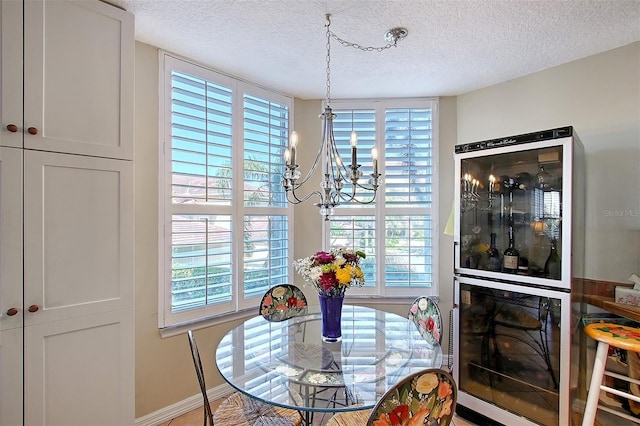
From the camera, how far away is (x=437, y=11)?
70.2 inches

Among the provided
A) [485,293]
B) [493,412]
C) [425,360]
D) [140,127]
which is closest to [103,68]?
[140,127]

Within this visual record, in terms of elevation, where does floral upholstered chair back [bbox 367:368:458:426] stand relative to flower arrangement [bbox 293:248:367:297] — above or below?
below

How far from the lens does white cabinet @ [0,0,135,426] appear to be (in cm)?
143

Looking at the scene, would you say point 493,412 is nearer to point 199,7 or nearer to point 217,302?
point 217,302

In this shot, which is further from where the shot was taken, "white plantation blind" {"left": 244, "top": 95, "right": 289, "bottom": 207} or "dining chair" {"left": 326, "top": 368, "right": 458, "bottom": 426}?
"white plantation blind" {"left": 244, "top": 95, "right": 289, "bottom": 207}

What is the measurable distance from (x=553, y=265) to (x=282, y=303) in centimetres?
179

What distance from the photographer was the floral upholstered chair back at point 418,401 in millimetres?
1077

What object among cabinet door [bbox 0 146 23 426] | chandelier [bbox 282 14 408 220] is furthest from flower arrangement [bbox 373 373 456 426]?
cabinet door [bbox 0 146 23 426]

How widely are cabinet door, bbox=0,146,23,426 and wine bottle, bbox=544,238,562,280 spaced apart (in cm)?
270

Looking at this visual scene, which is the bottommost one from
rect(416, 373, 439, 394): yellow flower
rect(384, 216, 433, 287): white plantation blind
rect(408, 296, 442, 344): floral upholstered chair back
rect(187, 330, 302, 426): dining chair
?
rect(187, 330, 302, 426): dining chair

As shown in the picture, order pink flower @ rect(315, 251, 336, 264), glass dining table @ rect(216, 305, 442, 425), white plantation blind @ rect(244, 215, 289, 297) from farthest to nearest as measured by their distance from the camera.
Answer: white plantation blind @ rect(244, 215, 289, 297), pink flower @ rect(315, 251, 336, 264), glass dining table @ rect(216, 305, 442, 425)

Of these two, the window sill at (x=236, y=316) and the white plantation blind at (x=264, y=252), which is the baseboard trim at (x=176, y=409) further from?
the white plantation blind at (x=264, y=252)

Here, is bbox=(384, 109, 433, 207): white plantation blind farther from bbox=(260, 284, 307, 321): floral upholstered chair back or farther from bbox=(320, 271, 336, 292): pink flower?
bbox=(320, 271, 336, 292): pink flower

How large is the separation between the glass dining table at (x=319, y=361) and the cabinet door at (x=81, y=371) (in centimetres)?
54
